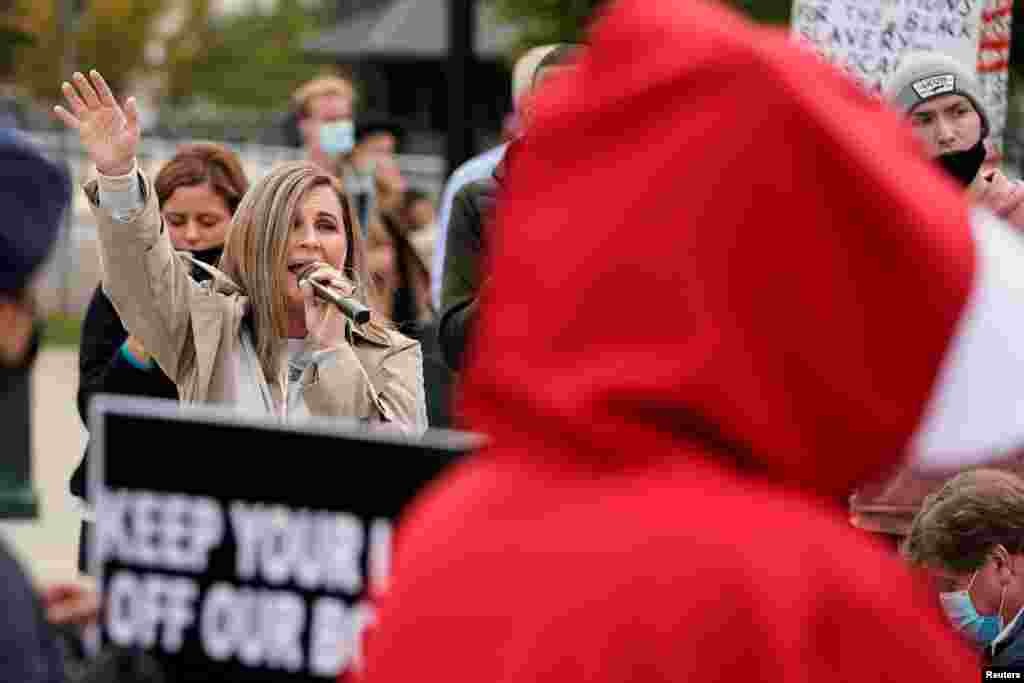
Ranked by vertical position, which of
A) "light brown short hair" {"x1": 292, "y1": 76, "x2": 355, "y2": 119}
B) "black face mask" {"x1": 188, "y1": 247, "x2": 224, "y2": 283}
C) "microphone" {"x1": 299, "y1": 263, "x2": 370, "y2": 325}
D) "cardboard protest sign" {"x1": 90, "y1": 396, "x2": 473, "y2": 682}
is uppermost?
"light brown short hair" {"x1": 292, "y1": 76, "x2": 355, "y2": 119}

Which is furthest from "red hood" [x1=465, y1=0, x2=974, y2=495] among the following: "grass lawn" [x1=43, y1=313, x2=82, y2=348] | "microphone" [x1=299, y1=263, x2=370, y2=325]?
"grass lawn" [x1=43, y1=313, x2=82, y2=348]

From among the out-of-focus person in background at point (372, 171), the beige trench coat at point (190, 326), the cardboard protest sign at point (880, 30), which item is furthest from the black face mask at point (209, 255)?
the out-of-focus person in background at point (372, 171)

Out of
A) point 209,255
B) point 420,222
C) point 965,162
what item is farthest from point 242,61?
point 965,162

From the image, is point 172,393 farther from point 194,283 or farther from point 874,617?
point 874,617

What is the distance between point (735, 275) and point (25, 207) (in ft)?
3.22

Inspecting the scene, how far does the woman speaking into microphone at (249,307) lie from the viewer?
4645 mm

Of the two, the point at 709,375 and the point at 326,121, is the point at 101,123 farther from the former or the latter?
the point at 326,121

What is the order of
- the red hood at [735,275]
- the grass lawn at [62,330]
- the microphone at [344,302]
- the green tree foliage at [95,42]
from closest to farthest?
the red hood at [735,275], the microphone at [344,302], the grass lawn at [62,330], the green tree foliage at [95,42]

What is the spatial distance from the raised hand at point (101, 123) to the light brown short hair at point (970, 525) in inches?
81.9

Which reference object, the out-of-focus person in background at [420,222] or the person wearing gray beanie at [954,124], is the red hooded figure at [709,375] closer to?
the person wearing gray beanie at [954,124]

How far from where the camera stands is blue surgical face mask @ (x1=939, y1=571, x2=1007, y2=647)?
4.78 meters

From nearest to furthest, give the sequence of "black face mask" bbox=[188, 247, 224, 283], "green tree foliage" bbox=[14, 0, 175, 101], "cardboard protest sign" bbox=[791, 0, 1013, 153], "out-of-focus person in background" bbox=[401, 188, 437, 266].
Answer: "black face mask" bbox=[188, 247, 224, 283], "cardboard protest sign" bbox=[791, 0, 1013, 153], "out-of-focus person in background" bbox=[401, 188, 437, 266], "green tree foliage" bbox=[14, 0, 175, 101]

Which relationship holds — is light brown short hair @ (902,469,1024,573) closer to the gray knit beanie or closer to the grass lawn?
the gray knit beanie

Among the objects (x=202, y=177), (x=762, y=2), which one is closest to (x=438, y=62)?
(x=762, y=2)
